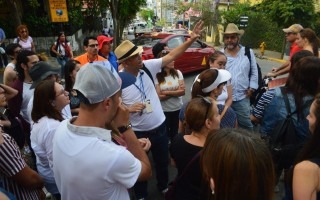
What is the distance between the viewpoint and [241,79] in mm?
4117

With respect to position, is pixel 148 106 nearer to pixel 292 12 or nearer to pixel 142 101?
pixel 142 101

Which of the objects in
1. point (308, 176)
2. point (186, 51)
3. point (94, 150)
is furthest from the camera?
point (186, 51)

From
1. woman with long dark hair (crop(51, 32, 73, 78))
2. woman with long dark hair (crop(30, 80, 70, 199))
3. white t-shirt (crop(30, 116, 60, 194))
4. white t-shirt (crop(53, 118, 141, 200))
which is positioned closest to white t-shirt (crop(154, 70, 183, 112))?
woman with long dark hair (crop(30, 80, 70, 199))

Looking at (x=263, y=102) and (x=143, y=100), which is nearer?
(x=263, y=102)

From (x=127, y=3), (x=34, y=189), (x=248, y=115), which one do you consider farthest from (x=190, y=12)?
(x=34, y=189)

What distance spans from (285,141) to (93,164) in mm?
1914

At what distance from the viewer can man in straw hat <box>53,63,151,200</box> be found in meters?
1.50

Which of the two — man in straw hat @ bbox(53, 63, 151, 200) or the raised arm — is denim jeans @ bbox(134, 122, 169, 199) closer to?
the raised arm

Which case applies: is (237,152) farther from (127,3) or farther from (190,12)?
(190,12)

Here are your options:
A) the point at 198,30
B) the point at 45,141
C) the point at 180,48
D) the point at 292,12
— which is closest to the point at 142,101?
the point at 180,48

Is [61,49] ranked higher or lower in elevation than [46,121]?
lower

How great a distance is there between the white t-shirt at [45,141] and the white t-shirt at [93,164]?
732 mm

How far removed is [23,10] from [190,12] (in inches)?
859

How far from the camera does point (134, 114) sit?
326 centimetres
